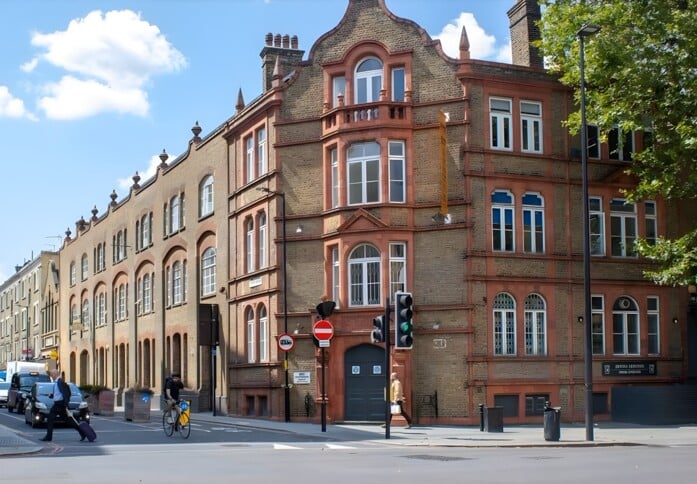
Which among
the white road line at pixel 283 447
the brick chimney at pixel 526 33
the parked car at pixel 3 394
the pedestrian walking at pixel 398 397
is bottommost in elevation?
the parked car at pixel 3 394

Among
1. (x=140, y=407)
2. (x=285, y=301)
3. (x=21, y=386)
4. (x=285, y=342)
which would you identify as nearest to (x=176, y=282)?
(x=21, y=386)

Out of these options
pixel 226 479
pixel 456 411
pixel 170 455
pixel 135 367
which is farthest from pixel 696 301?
pixel 135 367

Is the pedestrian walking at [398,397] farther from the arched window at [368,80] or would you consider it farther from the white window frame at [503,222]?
the arched window at [368,80]

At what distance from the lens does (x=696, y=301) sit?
3669 centimetres

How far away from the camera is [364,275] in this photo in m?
34.0

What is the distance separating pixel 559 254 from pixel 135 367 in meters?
30.4

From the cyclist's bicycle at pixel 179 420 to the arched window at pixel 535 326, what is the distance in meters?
12.3

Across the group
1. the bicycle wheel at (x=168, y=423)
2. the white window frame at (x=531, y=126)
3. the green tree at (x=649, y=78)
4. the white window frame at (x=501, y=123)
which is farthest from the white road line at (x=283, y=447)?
the white window frame at (x=531, y=126)

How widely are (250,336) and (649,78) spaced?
17.8 m

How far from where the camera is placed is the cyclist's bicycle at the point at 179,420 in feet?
87.8

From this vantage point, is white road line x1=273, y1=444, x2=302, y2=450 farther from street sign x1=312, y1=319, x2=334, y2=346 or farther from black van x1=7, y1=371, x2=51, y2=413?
black van x1=7, y1=371, x2=51, y2=413

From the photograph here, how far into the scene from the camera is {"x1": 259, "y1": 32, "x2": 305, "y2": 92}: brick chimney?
4200 centimetres

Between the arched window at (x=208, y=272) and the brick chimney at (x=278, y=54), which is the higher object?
the brick chimney at (x=278, y=54)

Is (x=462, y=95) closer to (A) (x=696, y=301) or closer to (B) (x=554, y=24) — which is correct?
(B) (x=554, y=24)
